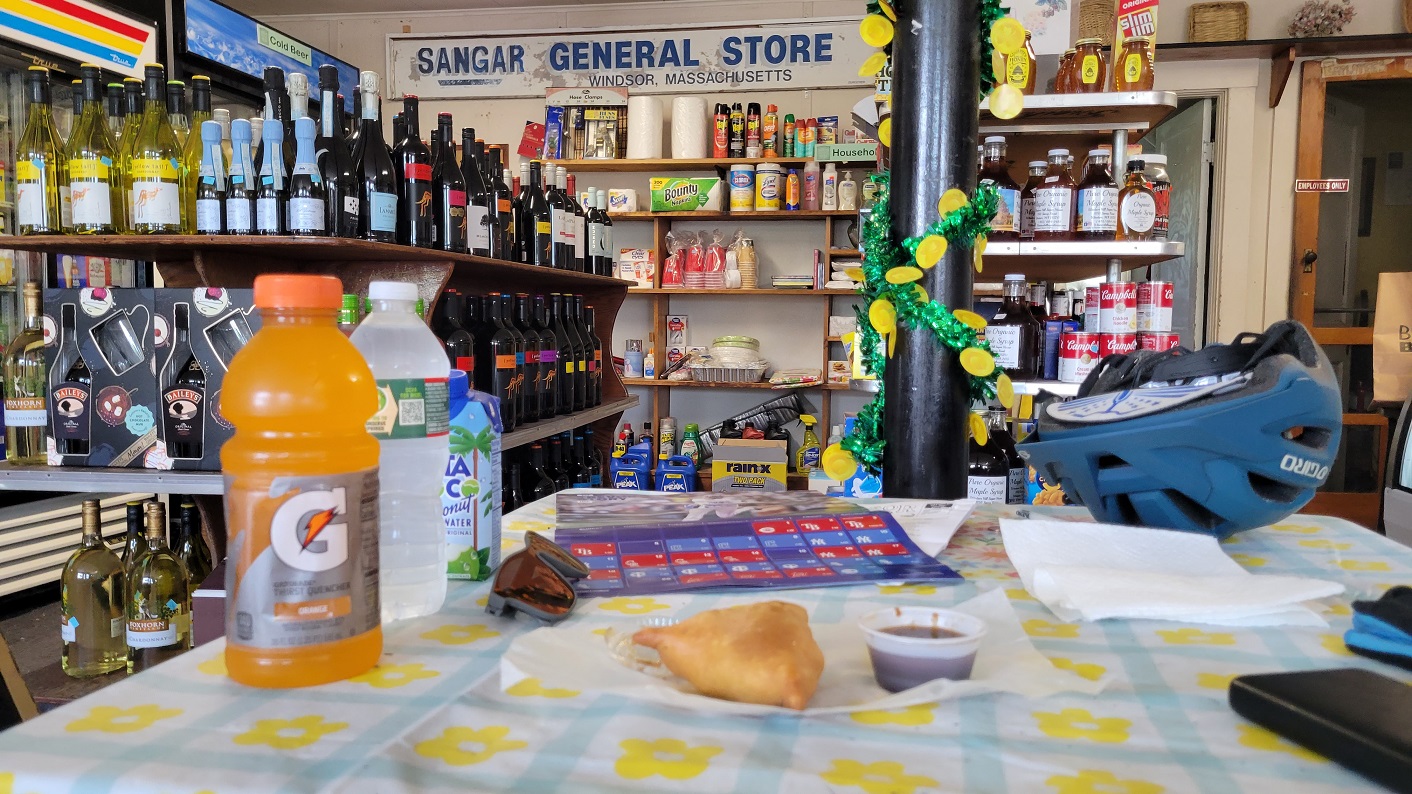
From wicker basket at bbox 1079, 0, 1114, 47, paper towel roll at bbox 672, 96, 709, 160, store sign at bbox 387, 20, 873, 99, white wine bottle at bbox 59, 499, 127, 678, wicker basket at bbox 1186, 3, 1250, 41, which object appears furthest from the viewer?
store sign at bbox 387, 20, 873, 99

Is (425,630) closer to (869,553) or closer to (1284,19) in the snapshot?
(869,553)

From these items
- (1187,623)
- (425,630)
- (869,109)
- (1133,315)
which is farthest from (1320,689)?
(869,109)

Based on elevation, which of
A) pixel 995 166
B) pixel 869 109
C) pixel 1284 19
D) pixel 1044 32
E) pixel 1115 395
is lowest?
pixel 1115 395

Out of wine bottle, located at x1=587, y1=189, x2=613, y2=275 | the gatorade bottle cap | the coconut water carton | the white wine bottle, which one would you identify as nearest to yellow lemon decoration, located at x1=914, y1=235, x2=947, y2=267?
the coconut water carton

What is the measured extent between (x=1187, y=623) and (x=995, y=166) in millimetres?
2227

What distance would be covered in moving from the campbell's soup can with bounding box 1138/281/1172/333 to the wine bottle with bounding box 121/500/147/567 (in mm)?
2835

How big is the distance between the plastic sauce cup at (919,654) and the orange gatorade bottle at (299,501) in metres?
0.40

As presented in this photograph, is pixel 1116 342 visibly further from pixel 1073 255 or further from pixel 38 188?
pixel 38 188

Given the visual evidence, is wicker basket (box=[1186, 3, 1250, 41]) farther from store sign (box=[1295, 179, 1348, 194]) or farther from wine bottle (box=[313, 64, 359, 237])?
wine bottle (box=[313, 64, 359, 237])

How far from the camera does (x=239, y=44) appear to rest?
4902mm

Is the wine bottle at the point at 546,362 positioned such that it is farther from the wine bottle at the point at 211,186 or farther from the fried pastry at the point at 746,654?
the fried pastry at the point at 746,654

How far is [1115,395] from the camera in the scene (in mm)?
1314

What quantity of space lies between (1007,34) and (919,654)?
1.40 metres

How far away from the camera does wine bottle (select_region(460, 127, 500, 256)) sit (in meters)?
2.95
